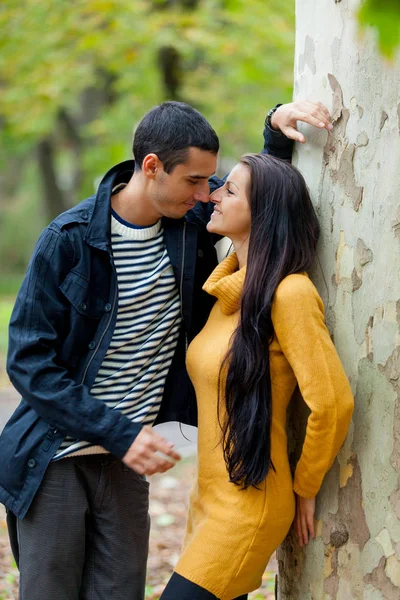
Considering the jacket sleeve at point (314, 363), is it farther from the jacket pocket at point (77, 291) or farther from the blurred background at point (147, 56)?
the blurred background at point (147, 56)

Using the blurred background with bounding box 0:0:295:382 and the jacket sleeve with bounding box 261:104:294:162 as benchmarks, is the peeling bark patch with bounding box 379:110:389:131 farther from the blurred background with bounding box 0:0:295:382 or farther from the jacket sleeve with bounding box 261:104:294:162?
the blurred background with bounding box 0:0:295:382

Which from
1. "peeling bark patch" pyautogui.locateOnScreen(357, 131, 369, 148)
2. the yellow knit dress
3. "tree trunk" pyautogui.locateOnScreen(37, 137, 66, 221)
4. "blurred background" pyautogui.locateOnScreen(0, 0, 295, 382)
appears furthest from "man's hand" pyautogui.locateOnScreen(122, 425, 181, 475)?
"tree trunk" pyautogui.locateOnScreen(37, 137, 66, 221)

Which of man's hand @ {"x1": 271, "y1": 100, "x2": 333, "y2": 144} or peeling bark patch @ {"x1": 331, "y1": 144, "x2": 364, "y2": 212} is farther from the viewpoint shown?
man's hand @ {"x1": 271, "y1": 100, "x2": 333, "y2": 144}

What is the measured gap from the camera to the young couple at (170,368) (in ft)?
8.98

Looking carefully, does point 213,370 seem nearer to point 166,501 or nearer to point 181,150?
point 181,150

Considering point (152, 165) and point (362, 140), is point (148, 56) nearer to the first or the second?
point (152, 165)

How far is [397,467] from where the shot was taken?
2650 mm

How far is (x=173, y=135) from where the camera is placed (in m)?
3.10

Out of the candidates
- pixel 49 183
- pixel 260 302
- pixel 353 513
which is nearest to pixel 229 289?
Answer: pixel 260 302

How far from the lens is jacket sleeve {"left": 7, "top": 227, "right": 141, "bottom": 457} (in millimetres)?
2834

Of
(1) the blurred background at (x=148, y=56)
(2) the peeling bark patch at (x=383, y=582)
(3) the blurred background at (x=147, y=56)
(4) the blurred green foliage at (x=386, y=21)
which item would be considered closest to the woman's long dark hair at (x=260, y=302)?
(2) the peeling bark patch at (x=383, y=582)

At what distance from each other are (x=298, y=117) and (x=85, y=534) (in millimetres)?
1827

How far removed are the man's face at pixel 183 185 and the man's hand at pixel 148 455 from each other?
0.90m

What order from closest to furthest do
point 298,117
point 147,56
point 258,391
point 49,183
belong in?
point 258,391 < point 298,117 < point 147,56 < point 49,183
